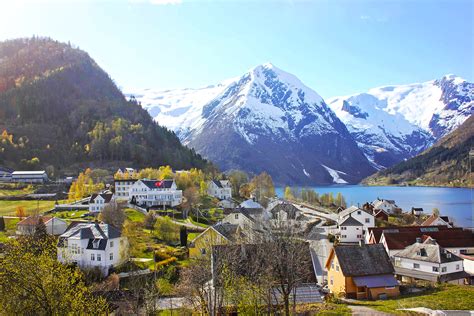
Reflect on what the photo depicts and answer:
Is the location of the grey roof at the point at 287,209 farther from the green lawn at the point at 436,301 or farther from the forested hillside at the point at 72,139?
the forested hillside at the point at 72,139

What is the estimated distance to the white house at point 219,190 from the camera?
12200 centimetres

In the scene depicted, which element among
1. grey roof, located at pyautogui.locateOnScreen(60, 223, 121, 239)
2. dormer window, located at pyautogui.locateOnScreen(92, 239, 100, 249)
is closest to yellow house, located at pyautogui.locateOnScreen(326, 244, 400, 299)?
grey roof, located at pyautogui.locateOnScreen(60, 223, 121, 239)

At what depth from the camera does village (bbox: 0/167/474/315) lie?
32.0 metres

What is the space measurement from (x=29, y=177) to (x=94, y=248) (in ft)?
282

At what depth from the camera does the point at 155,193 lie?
99312 mm

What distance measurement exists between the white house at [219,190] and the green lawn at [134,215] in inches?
1375

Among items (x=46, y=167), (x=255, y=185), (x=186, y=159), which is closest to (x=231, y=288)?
(x=255, y=185)

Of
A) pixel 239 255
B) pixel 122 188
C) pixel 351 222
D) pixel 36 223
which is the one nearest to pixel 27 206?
pixel 122 188

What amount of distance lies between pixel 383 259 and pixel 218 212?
5754cm

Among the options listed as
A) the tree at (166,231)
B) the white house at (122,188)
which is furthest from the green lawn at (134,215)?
the white house at (122,188)

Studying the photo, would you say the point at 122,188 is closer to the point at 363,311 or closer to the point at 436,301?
the point at 363,311

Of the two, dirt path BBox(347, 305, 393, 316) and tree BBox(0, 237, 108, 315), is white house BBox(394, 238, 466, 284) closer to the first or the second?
dirt path BBox(347, 305, 393, 316)

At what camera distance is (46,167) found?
469 feet

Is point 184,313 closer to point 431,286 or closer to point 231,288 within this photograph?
point 231,288
